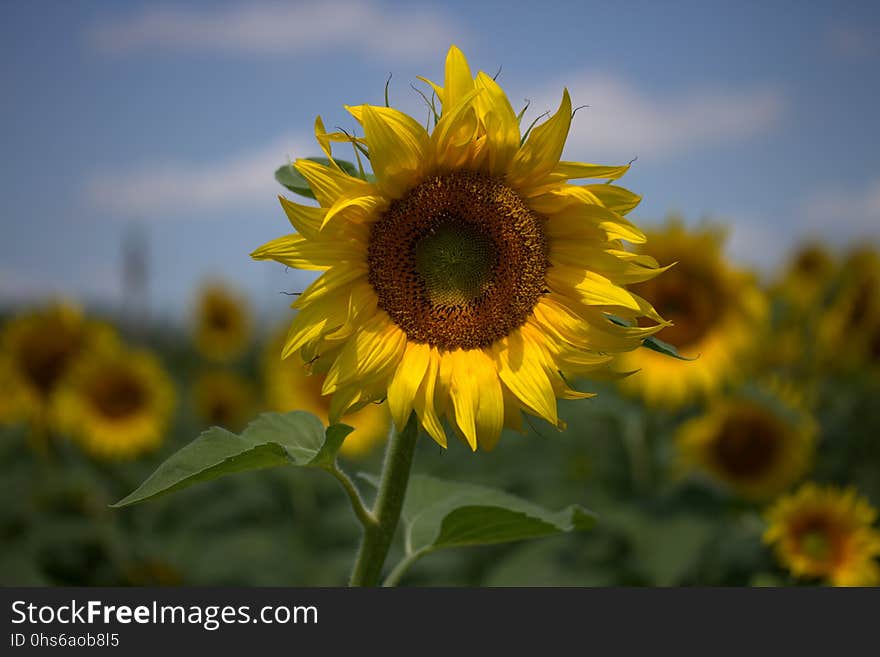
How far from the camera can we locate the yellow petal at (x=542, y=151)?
153 centimetres

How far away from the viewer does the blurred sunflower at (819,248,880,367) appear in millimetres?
6219

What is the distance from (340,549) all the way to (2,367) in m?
2.54

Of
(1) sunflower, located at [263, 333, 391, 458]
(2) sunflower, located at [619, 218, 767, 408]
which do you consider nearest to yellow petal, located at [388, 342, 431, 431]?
(2) sunflower, located at [619, 218, 767, 408]

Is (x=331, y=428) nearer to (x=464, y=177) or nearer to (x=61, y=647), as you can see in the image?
(x=464, y=177)

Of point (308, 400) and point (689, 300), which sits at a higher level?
point (689, 300)

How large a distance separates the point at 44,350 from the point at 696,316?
428 centimetres

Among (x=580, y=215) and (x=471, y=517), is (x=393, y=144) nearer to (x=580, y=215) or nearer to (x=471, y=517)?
(x=580, y=215)

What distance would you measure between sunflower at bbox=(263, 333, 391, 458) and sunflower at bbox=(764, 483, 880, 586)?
103 inches

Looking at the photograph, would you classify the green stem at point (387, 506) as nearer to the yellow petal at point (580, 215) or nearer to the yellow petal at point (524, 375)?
the yellow petal at point (524, 375)

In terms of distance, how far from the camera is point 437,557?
4.66 meters

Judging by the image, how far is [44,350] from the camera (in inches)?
233

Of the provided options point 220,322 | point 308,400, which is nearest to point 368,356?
point 308,400

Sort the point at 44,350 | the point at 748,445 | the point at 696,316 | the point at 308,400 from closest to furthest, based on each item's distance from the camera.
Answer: the point at 696,316 < the point at 748,445 < the point at 44,350 < the point at 308,400

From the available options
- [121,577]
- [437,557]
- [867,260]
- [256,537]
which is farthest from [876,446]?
[121,577]
